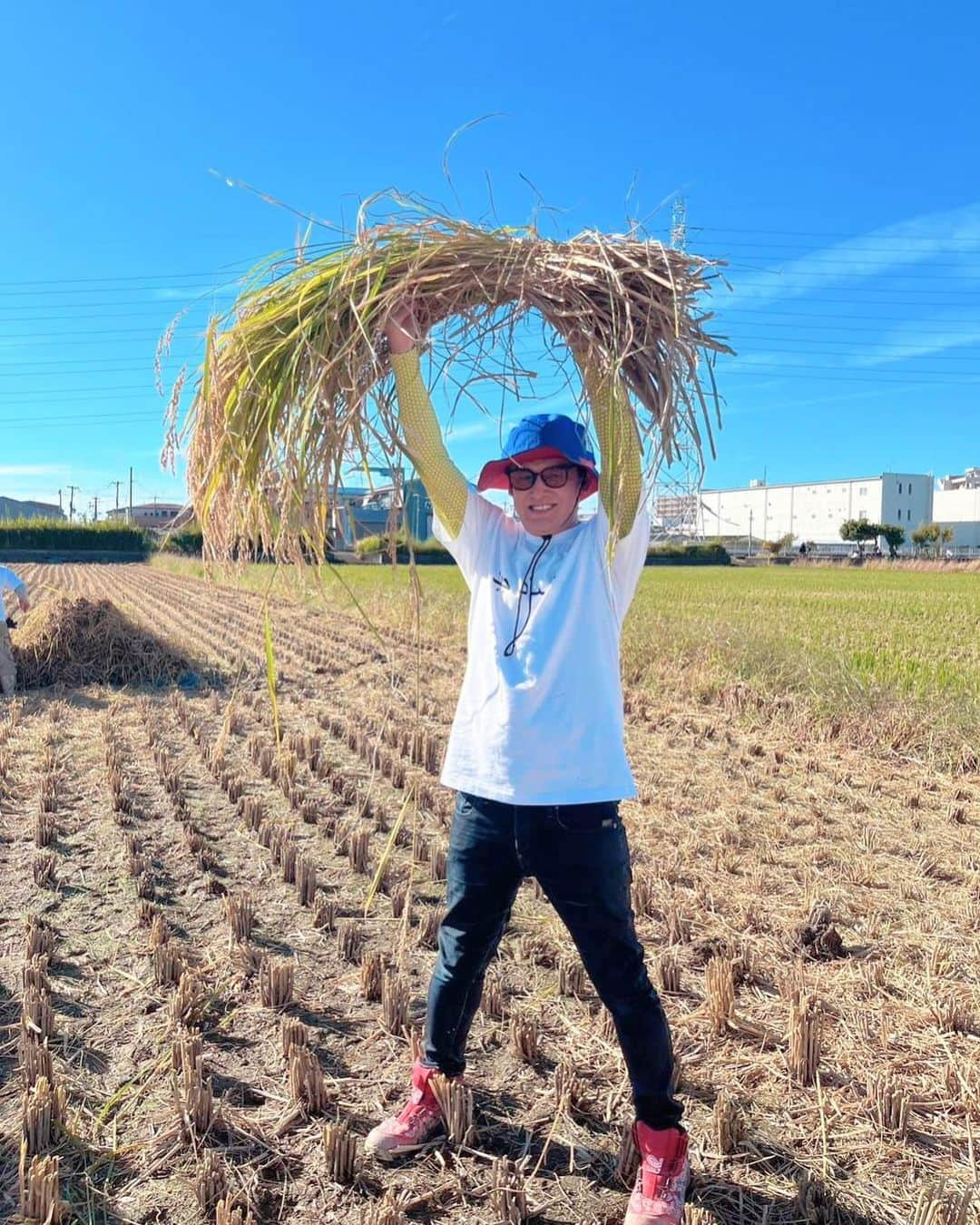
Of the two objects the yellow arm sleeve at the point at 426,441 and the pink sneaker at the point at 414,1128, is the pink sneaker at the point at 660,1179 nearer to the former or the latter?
the pink sneaker at the point at 414,1128

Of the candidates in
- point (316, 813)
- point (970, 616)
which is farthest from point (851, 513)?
point (316, 813)

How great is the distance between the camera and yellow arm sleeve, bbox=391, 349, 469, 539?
2.35 metres

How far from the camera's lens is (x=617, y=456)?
7.50ft

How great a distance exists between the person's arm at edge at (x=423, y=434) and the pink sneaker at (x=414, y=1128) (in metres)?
1.48

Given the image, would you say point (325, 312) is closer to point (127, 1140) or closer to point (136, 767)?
point (127, 1140)

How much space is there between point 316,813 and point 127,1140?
2622 mm

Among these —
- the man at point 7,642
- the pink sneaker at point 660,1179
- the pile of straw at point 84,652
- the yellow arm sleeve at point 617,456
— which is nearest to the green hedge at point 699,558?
the pile of straw at point 84,652

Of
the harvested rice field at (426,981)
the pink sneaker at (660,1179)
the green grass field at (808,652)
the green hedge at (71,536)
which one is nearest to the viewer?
the pink sneaker at (660,1179)

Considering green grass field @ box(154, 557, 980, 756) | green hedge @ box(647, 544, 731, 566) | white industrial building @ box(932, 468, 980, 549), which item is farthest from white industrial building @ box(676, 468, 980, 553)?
green grass field @ box(154, 557, 980, 756)

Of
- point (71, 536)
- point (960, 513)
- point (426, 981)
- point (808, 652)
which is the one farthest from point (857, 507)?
point (426, 981)

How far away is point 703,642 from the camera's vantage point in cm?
914

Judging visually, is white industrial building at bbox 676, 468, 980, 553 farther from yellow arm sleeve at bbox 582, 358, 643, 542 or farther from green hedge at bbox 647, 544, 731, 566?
yellow arm sleeve at bbox 582, 358, 643, 542

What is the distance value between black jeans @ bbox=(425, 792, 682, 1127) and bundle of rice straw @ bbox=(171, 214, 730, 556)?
941mm

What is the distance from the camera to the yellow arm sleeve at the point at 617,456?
2254mm
